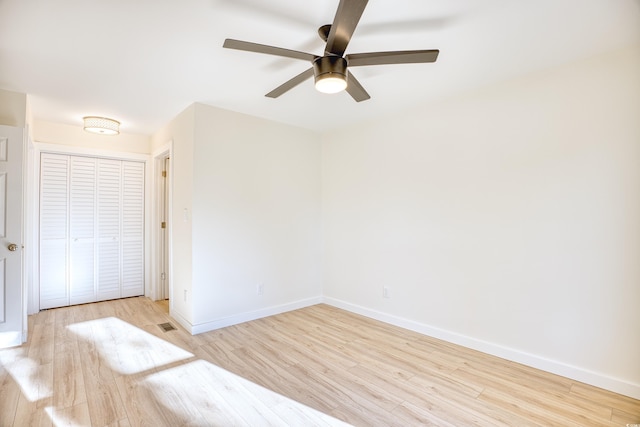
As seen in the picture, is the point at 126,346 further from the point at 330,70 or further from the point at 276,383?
the point at 330,70

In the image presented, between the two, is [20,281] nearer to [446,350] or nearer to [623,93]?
[446,350]

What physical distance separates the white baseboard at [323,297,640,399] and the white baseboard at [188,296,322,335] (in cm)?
89

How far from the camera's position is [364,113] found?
11.1ft

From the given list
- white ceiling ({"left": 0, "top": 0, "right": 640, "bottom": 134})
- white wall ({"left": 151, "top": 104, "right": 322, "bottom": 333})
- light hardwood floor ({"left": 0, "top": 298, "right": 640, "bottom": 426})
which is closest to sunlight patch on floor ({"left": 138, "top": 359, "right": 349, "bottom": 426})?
light hardwood floor ({"left": 0, "top": 298, "right": 640, "bottom": 426})

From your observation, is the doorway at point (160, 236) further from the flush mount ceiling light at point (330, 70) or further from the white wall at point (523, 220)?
the flush mount ceiling light at point (330, 70)

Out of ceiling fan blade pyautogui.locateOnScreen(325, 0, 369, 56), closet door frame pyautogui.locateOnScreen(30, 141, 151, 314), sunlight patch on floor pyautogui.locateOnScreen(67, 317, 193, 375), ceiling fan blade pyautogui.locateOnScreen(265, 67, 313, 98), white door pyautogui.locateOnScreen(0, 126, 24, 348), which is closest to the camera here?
ceiling fan blade pyautogui.locateOnScreen(325, 0, 369, 56)

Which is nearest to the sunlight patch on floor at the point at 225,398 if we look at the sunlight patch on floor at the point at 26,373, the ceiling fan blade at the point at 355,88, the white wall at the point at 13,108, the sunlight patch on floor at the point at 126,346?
the sunlight patch on floor at the point at 126,346

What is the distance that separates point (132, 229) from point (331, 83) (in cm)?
385

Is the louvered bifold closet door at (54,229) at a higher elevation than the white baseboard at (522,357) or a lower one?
higher

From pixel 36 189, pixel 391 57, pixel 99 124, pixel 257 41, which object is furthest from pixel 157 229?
pixel 391 57

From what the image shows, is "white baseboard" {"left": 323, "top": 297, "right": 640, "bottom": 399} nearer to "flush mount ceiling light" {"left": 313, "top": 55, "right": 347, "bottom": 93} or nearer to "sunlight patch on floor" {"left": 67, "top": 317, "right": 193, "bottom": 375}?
"sunlight patch on floor" {"left": 67, "top": 317, "right": 193, "bottom": 375}

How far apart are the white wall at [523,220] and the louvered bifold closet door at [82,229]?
12.1 feet

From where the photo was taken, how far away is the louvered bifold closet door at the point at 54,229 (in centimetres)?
373

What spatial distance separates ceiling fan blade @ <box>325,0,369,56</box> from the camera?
136cm
